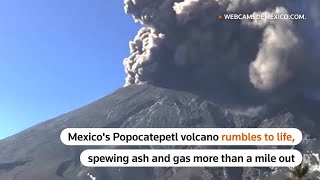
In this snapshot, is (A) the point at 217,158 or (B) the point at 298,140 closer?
(A) the point at 217,158

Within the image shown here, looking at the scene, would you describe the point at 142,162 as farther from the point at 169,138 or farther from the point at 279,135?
the point at 279,135

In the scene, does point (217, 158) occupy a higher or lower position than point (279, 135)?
lower

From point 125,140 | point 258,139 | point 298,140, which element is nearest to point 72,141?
point 125,140

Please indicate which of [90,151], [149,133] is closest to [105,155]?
[90,151]

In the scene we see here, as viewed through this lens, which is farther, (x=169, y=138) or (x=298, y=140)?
(x=298, y=140)

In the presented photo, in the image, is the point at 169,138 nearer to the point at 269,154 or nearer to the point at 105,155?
the point at 105,155

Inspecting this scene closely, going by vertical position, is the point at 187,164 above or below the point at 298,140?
below

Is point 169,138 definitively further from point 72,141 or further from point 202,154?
point 72,141

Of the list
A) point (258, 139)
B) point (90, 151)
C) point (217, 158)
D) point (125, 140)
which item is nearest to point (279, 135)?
point (258, 139)
